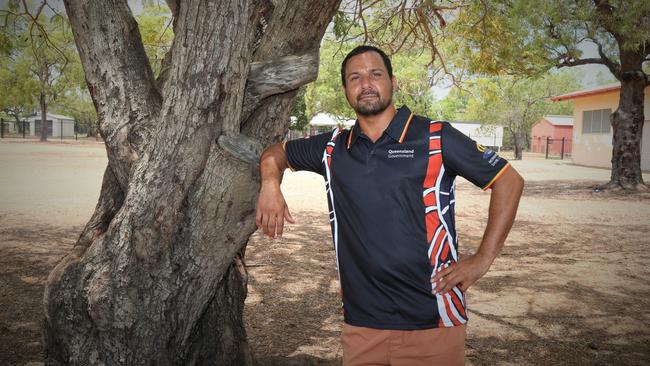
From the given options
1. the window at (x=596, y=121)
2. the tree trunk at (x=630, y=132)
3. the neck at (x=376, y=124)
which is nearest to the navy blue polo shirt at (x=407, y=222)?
the neck at (x=376, y=124)

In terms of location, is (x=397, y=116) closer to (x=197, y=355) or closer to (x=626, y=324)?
(x=197, y=355)

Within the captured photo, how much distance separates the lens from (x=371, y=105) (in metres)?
2.67

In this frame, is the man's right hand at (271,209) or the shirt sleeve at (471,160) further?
the man's right hand at (271,209)

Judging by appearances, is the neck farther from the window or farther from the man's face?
the window

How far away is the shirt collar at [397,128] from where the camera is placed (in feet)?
8.41

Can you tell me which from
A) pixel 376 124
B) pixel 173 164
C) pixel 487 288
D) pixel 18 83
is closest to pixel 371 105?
pixel 376 124

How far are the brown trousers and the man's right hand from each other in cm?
66

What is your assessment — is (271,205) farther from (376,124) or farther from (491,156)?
(491,156)

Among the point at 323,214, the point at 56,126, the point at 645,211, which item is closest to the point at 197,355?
the point at 323,214

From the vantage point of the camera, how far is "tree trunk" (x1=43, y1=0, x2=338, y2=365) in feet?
9.44

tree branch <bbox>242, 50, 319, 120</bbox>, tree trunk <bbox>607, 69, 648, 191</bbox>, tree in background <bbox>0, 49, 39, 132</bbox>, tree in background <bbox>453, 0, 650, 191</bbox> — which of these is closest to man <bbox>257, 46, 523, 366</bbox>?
tree branch <bbox>242, 50, 319, 120</bbox>

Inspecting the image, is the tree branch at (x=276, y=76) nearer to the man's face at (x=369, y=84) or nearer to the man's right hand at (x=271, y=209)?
the man's face at (x=369, y=84)

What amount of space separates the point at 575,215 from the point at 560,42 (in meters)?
7.09

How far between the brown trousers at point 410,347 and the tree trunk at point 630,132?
16.9 metres
